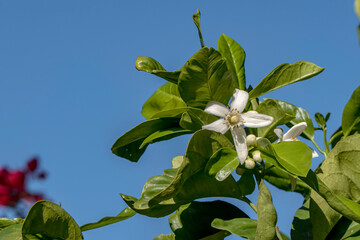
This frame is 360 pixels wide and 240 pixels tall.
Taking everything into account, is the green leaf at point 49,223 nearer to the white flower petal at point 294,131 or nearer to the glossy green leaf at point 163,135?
the glossy green leaf at point 163,135

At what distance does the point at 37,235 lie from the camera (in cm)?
110

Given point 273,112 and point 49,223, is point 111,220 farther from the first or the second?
point 273,112

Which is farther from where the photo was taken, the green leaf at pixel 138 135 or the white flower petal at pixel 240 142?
the green leaf at pixel 138 135

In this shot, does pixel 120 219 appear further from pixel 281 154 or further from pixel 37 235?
pixel 281 154

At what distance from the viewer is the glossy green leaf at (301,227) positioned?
111 cm

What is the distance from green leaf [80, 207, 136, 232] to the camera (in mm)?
1180

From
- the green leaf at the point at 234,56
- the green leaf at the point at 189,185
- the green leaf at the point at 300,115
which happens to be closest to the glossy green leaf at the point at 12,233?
the green leaf at the point at 189,185

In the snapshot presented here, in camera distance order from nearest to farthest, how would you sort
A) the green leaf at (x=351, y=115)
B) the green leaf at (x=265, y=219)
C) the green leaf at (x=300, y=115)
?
1. the green leaf at (x=265, y=219)
2. the green leaf at (x=351, y=115)
3. the green leaf at (x=300, y=115)

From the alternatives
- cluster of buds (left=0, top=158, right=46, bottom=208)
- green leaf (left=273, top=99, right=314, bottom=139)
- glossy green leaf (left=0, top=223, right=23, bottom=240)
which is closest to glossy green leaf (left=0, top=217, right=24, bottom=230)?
glossy green leaf (left=0, top=223, right=23, bottom=240)

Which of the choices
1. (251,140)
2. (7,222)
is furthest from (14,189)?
(251,140)

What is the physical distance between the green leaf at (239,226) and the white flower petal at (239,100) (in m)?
0.23

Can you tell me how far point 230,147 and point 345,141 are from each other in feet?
0.82

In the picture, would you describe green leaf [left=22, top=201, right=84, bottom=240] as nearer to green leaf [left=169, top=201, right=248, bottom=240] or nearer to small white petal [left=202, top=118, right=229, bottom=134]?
green leaf [left=169, top=201, right=248, bottom=240]

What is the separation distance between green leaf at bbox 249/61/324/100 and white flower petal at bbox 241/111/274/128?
61 mm
